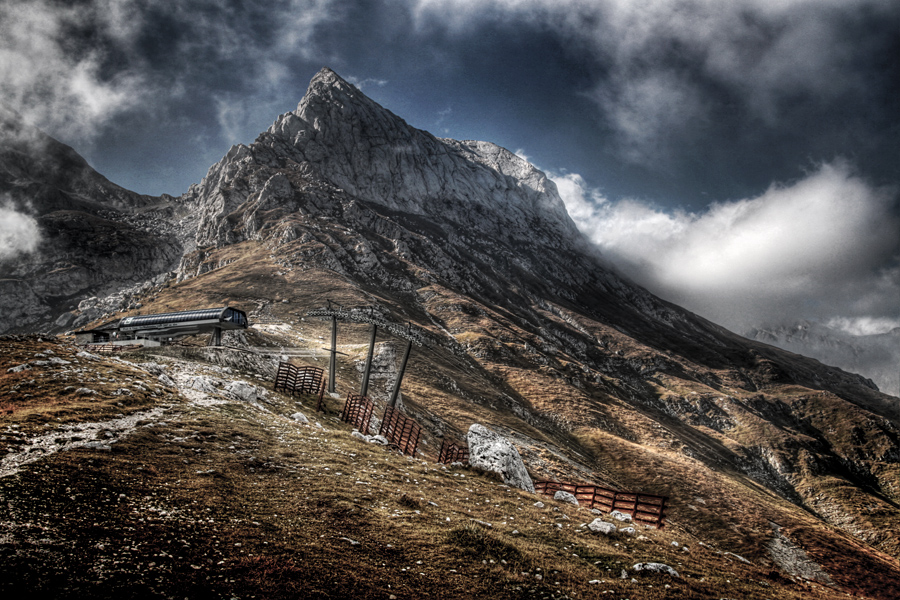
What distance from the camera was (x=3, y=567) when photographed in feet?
24.7

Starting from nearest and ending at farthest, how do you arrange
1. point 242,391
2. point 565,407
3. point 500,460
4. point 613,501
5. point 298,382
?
point 613,501, point 500,460, point 242,391, point 298,382, point 565,407

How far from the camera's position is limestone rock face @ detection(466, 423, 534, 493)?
28594mm

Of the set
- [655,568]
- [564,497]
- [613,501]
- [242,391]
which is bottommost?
[242,391]

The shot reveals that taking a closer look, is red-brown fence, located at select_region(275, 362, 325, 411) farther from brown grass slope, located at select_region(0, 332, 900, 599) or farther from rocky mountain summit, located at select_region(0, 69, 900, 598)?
brown grass slope, located at select_region(0, 332, 900, 599)

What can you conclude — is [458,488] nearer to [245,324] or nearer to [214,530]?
[214,530]

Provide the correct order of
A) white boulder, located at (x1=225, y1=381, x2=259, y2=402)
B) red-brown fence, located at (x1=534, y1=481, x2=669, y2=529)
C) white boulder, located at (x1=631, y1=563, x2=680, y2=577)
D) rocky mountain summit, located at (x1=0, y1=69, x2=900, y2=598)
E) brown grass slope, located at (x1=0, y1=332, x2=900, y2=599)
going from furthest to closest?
rocky mountain summit, located at (x1=0, y1=69, x2=900, y2=598) → white boulder, located at (x1=225, y1=381, x2=259, y2=402) → red-brown fence, located at (x1=534, y1=481, x2=669, y2=529) → white boulder, located at (x1=631, y1=563, x2=680, y2=577) → brown grass slope, located at (x1=0, y1=332, x2=900, y2=599)

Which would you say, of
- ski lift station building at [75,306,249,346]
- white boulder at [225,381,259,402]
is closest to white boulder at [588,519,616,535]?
white boulder at [225,381,259,402]

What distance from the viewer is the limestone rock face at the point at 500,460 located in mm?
28594

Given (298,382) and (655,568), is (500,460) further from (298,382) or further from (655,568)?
(298,382)

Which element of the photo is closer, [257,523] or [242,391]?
[257,523]

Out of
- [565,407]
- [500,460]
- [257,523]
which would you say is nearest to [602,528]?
[500,460]

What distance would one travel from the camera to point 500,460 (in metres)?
29.2

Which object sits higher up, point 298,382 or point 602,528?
point 602,528

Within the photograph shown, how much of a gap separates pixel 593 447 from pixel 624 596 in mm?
85052
